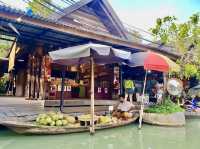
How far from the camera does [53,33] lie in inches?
348

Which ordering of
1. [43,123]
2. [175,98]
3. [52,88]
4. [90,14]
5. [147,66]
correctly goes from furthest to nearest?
[175,98], [90,14], [52,88], [147,66], [43,123]

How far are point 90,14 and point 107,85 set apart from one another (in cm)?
402

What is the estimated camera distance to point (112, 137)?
7.28 m

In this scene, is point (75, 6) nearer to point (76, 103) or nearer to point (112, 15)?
point (112, 15)

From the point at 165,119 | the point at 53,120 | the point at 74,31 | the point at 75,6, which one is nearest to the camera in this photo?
the point at 53,120

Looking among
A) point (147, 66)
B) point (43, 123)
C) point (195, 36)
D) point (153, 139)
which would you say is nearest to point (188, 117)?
point (195, 36)

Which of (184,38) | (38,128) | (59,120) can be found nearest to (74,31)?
(59,120)

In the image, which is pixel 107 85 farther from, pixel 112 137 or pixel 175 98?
pixel 112 137

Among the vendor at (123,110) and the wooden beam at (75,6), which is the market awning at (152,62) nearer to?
the vendor at (123,110)

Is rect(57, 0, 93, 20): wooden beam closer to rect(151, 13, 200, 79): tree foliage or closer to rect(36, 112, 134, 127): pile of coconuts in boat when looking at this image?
rect(151, 13, 200, 79): tree foliage

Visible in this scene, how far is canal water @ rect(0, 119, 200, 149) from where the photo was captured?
6066mm

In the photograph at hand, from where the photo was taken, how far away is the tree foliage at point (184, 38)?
14070 mm

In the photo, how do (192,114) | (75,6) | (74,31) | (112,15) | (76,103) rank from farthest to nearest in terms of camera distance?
(112,15), (192,114), (75,6), (76,103), (74,31)

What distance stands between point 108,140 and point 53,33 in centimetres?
410
